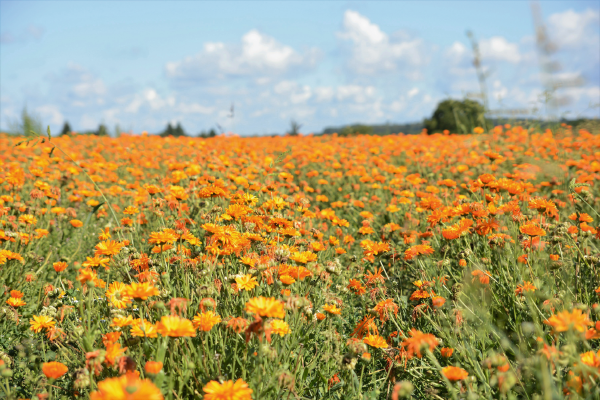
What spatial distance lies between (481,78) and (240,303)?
17.0ft

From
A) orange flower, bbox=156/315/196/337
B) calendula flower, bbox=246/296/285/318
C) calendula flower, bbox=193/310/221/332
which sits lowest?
calendula flower, bbox=193/310/221/332

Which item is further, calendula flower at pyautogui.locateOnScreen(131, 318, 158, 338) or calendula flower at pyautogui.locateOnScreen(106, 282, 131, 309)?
calendula flower at pyautogui.locateOnScreen(106, 282, 131, 309)

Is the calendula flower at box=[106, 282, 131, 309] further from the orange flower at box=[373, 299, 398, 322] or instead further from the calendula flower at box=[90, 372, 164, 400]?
the orange flower at box=[373, 299, 398, 322]

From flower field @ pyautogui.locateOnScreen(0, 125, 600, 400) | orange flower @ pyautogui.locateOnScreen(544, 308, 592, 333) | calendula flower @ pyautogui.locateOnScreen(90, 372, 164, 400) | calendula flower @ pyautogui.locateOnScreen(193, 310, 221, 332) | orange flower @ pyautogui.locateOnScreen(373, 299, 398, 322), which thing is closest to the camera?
calendula flower @ pyautogui.locateOnScreen(90, 372, 164, 400)

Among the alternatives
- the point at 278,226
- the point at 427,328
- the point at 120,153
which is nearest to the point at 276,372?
the point at 278,226

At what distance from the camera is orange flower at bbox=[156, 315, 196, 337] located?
1.40m

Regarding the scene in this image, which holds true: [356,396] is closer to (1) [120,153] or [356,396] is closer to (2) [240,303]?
(2) [240,303]

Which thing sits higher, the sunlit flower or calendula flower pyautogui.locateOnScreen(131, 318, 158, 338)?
the sunlit flower

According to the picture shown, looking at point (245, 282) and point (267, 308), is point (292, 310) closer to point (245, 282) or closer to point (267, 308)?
point (245, 282)

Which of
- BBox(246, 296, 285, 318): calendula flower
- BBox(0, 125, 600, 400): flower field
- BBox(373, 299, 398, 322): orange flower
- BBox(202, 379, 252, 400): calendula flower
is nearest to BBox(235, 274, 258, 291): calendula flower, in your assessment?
BBox(0, 125, 600, 400): flower field

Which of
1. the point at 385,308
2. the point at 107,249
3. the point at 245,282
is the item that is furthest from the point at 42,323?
the point at 385,308

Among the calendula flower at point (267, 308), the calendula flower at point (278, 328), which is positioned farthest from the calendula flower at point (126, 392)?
the calendula flower at point (278, 328)

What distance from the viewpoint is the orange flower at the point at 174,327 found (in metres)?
1.40

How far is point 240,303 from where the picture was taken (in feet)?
7.25
